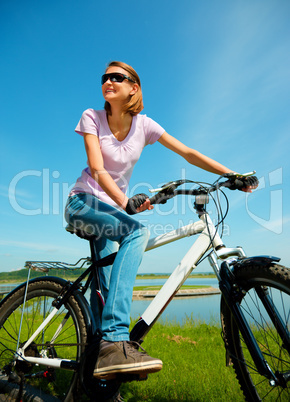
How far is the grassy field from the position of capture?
250 cm

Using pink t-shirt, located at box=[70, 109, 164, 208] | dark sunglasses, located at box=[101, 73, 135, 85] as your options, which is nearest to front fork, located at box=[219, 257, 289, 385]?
pink t-shirt, located at box=[70, 109, 164, 208]

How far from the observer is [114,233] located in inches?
89.4

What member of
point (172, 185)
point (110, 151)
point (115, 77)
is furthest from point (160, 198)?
point (115, 77)

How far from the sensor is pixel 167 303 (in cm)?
221

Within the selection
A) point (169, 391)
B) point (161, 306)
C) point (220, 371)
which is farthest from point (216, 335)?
point (161, 306)

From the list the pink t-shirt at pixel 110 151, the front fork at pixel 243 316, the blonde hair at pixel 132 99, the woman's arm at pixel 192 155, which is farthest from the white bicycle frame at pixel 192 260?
the blonde hair at pixel 132 99

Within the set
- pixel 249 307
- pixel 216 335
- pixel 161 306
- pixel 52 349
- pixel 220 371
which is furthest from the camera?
pixel 216 335

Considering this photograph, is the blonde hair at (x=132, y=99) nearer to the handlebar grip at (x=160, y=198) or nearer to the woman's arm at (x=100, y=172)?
the woman's arm at (x=100, y=172)

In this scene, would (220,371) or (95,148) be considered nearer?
(95,148)

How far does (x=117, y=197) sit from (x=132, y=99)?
Result: 44.5 inches

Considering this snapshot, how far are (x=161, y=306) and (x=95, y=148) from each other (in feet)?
4.40

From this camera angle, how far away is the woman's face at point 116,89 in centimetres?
257

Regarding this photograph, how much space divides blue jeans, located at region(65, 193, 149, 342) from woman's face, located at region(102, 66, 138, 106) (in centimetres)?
90

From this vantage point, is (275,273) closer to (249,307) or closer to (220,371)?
(249,307)
